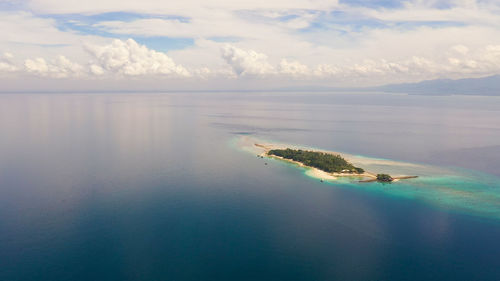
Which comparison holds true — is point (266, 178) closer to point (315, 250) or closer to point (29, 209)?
point (315, 250)

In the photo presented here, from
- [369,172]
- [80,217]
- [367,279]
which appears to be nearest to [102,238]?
[80,217]

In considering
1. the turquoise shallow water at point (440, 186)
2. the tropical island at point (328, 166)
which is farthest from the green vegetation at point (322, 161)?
the turquoise shallow water at point (440, 186)

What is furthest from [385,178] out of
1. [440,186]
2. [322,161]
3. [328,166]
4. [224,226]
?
[224,226]

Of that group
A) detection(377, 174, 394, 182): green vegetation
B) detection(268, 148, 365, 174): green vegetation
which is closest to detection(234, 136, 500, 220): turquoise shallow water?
detection(377, 174, 394, 182): green vegetation

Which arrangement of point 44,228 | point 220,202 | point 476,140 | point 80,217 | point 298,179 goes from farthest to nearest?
point 476,140, point 298,179, point 220,202, point 80,217, point 44,228

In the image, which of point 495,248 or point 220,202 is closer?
point 495,248

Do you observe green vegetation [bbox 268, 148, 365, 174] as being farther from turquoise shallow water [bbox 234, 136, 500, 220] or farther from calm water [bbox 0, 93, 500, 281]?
calm water [bbox 0, 93, 500, 281]

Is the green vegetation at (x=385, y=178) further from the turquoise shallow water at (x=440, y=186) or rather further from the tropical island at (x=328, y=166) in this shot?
the turquoise shallow water at (x=440, y=186)

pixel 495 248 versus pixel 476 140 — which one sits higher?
pixel 476 140

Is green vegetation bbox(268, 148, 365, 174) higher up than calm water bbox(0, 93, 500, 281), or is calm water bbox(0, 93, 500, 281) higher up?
green vegetation bbox(268, 148, 365, 174)
